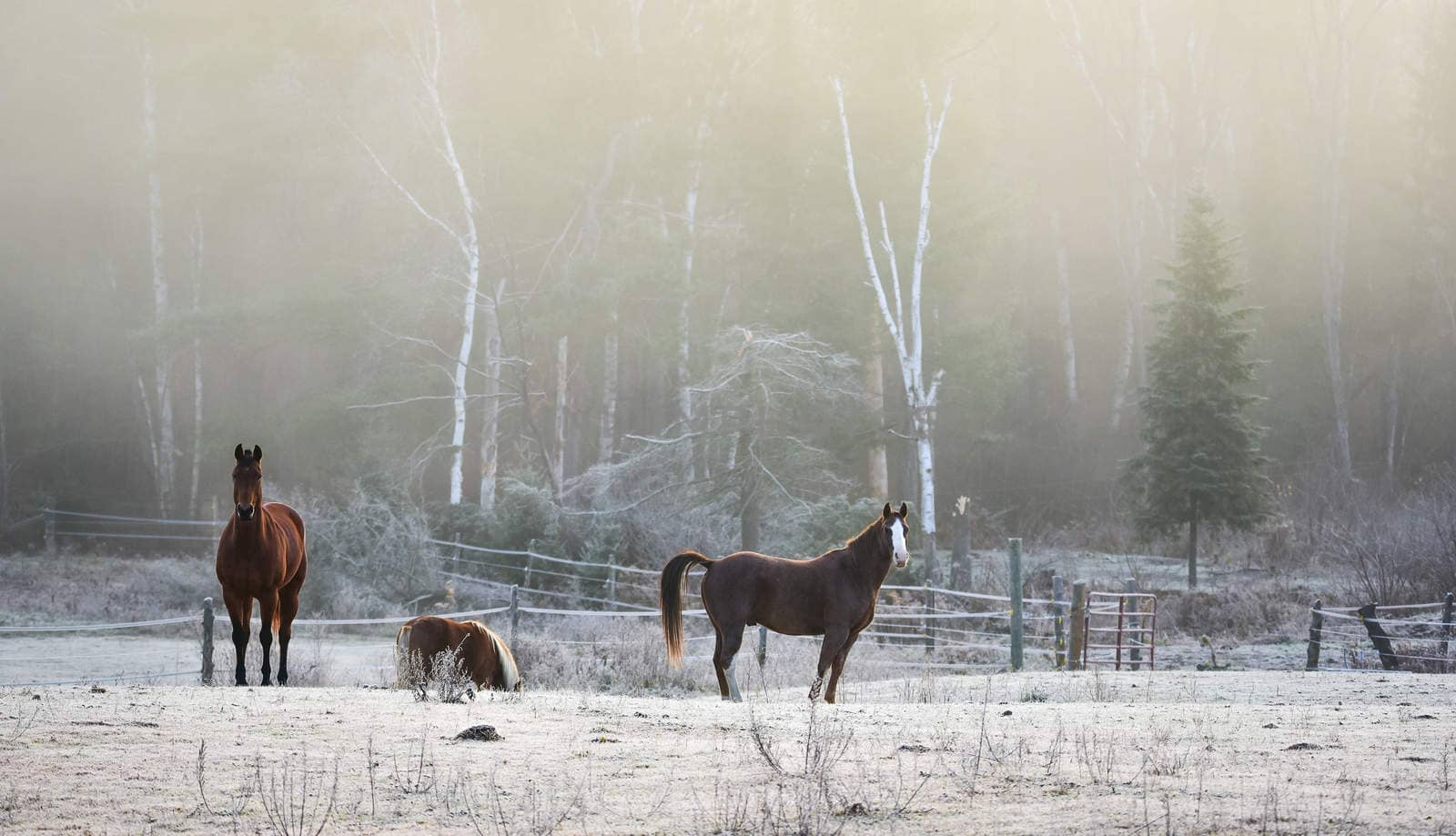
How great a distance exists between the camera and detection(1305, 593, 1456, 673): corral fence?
16234 millimetres

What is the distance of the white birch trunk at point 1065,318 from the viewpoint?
42.2 m

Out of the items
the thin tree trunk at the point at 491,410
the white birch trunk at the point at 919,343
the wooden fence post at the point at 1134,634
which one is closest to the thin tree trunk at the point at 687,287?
the thin tree trunk at the point at 491,410

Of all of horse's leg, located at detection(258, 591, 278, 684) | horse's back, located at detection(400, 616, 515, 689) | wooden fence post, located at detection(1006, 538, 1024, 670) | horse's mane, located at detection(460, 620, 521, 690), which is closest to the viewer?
horse's leg, located at detection(258, 591, 278, 684)

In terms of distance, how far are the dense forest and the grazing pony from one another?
11.5 m

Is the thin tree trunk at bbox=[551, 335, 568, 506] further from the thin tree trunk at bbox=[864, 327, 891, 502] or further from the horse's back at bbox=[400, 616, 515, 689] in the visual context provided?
the horse's back at bbox=[400, 616, 515, 689]

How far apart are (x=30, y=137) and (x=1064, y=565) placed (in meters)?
31.1

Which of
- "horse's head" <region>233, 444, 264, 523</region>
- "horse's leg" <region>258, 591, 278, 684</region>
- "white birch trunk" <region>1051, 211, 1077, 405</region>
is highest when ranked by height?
"white birch trunk" <region>1051, 211, 1077, 405</region>

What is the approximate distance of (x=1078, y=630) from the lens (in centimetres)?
1742

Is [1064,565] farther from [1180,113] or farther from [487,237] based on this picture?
[1180,113]

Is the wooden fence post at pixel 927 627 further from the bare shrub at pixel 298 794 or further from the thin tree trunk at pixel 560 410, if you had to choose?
the bare shrub at pixel 298 794

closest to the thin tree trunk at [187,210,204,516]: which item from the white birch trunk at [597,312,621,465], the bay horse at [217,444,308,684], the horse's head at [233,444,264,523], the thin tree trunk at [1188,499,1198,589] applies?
the white birch trunk at [597,312,621,465]

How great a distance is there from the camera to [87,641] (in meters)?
19.9

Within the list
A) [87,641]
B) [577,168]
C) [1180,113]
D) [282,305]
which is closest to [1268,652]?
[87,641]

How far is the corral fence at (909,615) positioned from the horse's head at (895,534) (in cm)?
528
